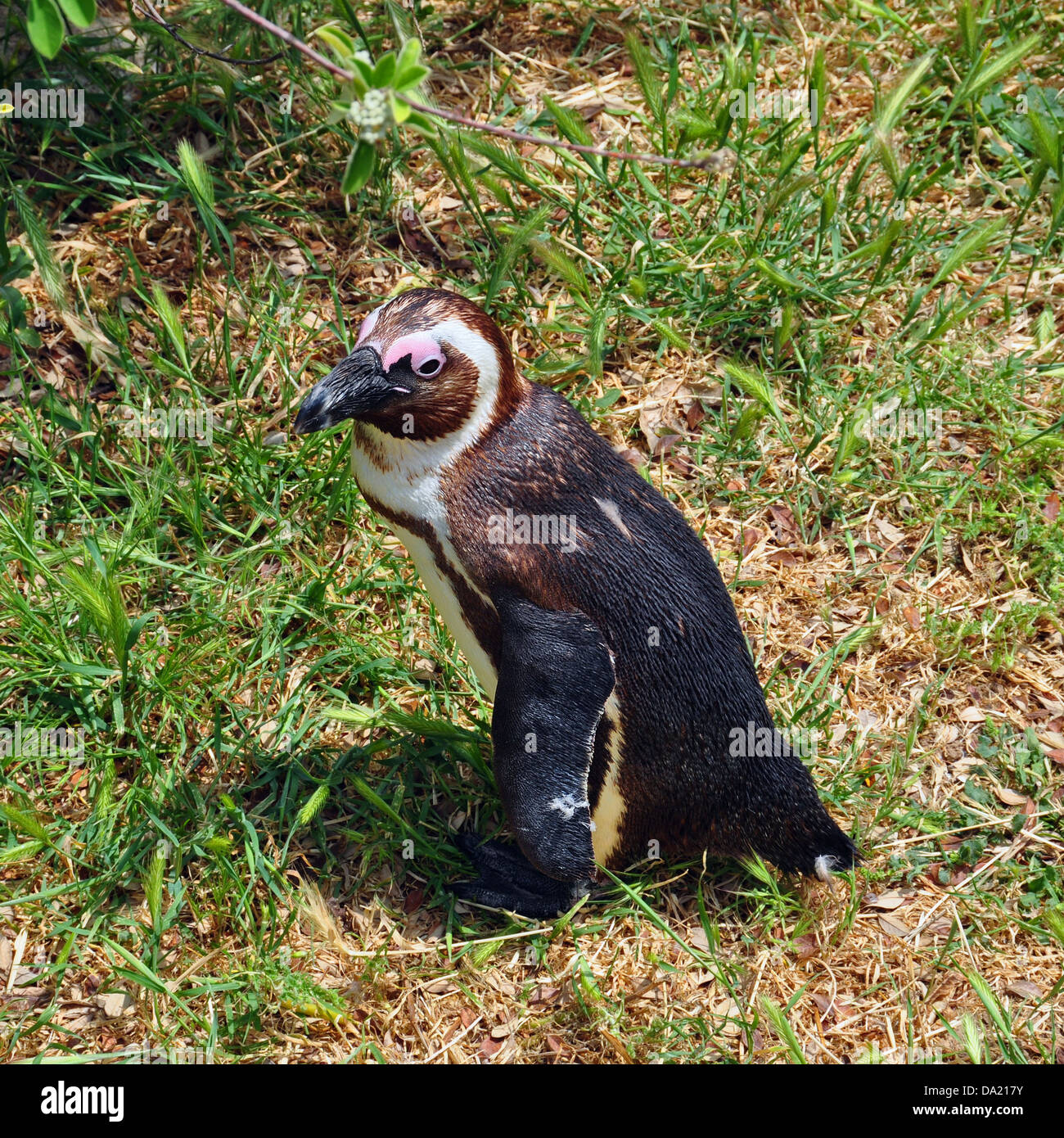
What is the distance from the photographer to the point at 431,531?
2.70 meters

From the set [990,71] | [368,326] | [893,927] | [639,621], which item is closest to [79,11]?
[368,326]

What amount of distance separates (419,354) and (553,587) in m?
0.58

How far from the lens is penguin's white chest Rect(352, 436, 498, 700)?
2670 millimetres

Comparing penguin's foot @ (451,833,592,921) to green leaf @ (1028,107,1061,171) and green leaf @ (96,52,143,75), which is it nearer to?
green leaf @ (1028,107,1061,171)

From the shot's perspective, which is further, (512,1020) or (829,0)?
(829,0)

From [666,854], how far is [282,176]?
280 centimetres

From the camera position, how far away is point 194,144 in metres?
4.37

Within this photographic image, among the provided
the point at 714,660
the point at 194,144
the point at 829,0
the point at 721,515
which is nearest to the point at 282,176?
the point at 194,144

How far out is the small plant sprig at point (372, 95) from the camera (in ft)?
5.84

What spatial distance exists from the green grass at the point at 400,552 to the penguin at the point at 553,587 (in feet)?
1.18

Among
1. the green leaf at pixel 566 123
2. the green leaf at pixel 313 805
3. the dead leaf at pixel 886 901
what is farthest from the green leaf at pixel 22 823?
the green leaf at pixel 566 123

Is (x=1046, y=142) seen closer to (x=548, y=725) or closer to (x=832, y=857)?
(x=832, y=857)

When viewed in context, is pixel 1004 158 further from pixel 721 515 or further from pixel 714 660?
pixel 714 660

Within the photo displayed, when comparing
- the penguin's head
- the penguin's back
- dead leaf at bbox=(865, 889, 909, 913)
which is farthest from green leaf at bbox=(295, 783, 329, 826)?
dead leaf at bbox=(865, 889, 909, 913)
